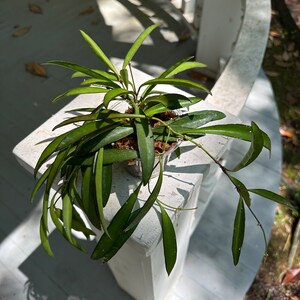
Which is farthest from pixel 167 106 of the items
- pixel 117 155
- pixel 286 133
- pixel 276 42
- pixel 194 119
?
pixel 276 42

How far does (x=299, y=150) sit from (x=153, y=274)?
1.54 metres

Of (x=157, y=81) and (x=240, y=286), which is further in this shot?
(x=240, y=286)

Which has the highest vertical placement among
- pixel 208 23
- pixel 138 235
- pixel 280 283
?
pixel 138 235

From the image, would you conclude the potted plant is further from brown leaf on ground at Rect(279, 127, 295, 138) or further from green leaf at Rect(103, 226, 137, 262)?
brown leaf on ground at Rect(279, 127, 295, 138)

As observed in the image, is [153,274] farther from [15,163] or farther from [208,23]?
[208,23]

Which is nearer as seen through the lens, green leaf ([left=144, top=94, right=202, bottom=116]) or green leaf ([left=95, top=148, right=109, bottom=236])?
green leaf ([left=95, top=148, right=109, bottom=236])

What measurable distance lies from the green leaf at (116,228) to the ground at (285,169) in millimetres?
1011

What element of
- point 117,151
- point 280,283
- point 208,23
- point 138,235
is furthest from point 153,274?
point 208,23

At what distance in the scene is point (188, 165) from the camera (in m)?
0.96

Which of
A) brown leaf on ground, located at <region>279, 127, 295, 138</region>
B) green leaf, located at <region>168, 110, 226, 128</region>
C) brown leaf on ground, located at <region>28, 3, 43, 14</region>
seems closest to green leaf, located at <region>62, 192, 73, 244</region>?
green leaf, located at <region>168, 110, 226, 128</region>

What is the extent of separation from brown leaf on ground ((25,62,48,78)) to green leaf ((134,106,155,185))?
84.2 inches

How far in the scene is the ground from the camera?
6.03 feet

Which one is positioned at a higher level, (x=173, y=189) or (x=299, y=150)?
(x=173, y=189)

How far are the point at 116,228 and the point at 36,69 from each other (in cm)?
228
